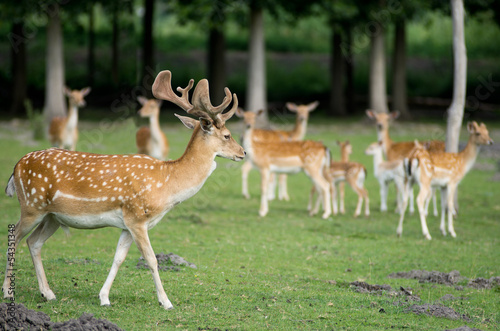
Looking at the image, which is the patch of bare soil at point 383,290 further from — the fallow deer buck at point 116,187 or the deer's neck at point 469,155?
the deer's neck at point 469,155

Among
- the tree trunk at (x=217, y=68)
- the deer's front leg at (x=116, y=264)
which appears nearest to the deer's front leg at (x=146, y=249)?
the deer's front leg at (x=116, y=264)

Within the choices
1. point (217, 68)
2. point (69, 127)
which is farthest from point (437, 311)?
point (217, 68)

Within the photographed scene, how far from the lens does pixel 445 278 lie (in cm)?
764

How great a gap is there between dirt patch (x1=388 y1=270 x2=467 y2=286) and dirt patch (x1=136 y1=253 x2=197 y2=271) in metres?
2.39

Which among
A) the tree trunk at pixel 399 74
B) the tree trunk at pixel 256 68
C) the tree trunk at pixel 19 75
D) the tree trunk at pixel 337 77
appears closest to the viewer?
the tree trunk at pixel 256 68

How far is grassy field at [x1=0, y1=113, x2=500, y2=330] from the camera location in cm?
587

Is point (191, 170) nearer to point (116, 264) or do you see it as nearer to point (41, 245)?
point (116, 264)

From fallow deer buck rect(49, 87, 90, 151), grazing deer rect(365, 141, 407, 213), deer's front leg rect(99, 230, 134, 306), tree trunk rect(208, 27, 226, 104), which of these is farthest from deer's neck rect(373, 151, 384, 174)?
tree trunk rect(208, 27, 226, 104)

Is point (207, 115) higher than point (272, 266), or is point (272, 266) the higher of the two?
point (207, 115)

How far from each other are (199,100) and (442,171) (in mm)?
5554

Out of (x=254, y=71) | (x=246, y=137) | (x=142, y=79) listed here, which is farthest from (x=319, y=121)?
(x=246, y=137)

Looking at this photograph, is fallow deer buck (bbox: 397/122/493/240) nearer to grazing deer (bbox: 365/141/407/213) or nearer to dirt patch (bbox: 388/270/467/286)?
grazing deer (bbox: 365/141/407/213)

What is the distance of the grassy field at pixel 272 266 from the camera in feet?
19.3

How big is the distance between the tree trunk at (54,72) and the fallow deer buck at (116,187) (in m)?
16.4
